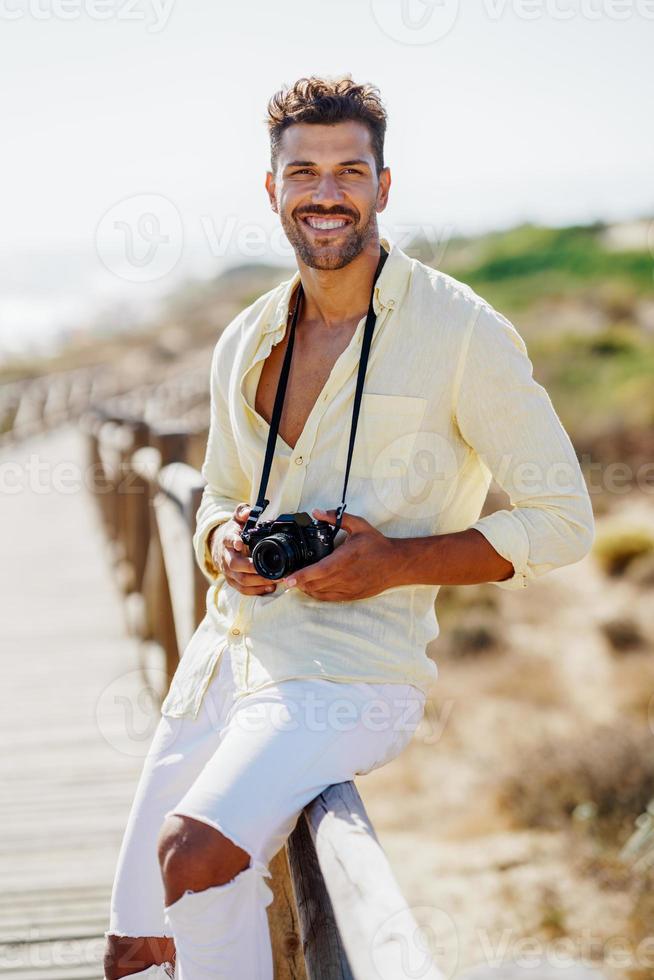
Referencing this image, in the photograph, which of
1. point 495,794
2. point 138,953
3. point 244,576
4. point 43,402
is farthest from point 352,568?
point 43,402

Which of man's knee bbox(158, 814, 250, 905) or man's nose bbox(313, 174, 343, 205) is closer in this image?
man's knee bbox(158, 814, 250, 905)

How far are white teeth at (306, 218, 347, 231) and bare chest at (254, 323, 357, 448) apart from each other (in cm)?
18

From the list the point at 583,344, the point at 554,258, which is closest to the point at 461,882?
the point at 583,344

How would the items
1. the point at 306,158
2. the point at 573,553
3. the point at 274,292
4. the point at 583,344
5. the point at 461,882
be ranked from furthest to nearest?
the point at 583,344, the point at 461,882, the point at 274,292, the point at 306,158, the point at 573,553

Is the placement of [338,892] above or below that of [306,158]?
below

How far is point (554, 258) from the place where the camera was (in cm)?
4988

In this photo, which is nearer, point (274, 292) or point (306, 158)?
point (306, 158)

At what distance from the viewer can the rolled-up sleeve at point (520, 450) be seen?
1894 millimetres

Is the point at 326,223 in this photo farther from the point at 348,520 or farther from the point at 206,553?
the point at 206,553

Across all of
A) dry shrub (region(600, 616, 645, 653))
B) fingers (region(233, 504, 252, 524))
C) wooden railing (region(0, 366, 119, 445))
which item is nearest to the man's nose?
fingers (region(233, 504, 252, 524))

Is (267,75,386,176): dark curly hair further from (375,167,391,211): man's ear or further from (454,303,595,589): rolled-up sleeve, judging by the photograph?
(454,303,595,589): rolled-up sleeve

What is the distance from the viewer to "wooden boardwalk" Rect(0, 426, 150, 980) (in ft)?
10.1

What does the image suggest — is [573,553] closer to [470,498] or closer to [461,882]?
[470,498]

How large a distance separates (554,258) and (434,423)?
50.0 meters
